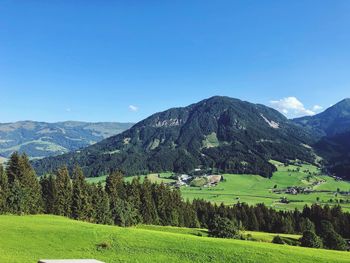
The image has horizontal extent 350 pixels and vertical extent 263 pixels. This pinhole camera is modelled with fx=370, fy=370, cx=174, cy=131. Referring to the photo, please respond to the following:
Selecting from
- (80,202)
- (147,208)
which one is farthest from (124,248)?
(147,208)

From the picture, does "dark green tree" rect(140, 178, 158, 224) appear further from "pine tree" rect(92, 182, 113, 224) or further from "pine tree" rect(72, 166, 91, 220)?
"pine tree" rect(72, 166, 91, 220)

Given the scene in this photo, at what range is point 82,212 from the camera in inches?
4338

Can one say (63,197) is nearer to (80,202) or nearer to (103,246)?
(80,202)

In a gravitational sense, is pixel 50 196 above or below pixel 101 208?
above

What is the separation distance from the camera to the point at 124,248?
57562 mm

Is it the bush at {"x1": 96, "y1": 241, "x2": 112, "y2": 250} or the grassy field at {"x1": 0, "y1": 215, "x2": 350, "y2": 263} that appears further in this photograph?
the bush at {"x1": 96, "y1": 241, "x2": 112, "y2": 250}

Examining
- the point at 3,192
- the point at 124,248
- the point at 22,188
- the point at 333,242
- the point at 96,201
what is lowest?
the point at 333,242

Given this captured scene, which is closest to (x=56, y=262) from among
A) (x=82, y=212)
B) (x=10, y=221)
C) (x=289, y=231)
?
(x=10, y=221)

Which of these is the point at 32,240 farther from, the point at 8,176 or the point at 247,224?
the point at 247,224

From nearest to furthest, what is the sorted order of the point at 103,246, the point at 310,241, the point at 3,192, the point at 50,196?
the point at 103,246 < the point at 310,241 < the point at 3,192 < the point at 50,196

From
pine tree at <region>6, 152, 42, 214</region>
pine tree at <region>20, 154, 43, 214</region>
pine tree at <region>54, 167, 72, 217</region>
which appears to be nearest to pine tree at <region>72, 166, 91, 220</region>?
pine tree at <region>54, 167, 72, 217</region>

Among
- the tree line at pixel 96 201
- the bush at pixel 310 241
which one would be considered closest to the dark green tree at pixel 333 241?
the tree line at pixel 96 201

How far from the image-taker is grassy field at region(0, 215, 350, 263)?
53.5 m

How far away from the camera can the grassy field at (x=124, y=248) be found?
53500 millimetres
